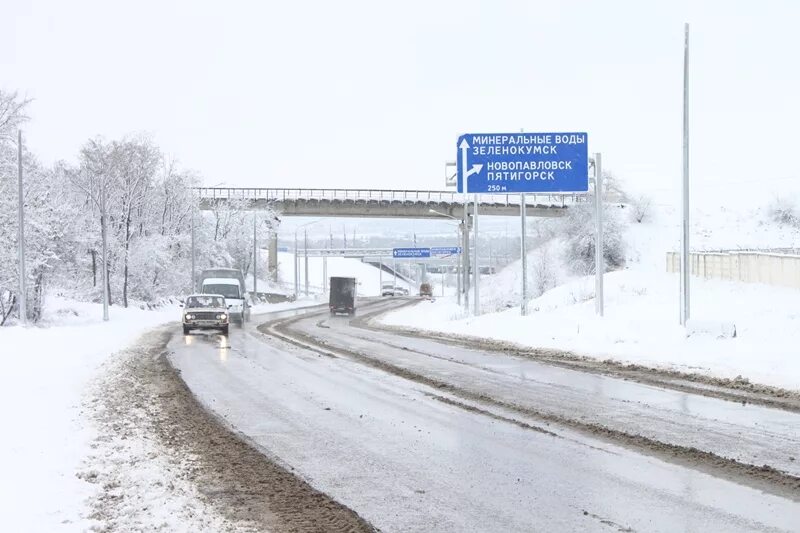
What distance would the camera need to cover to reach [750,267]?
40094mm

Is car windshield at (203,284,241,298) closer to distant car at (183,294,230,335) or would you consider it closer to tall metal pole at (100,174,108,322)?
tall metal pole at (100,174,108,322)

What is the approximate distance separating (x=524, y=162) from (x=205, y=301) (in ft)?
47.3

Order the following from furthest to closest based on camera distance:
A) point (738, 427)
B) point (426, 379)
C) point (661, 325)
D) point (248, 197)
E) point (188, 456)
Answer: point (248, 197), point (661, 325), point (426, 379), point (738, 427), point (188, 456)

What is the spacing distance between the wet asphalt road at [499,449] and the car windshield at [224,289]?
2849cm

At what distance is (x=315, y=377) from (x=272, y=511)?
1082 centimetres

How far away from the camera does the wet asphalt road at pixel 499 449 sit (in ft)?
22.7

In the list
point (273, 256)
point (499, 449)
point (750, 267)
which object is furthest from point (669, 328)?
point (273, 256)

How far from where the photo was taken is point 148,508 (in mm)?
7156

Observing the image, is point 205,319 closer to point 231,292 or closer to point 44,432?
point 231,292

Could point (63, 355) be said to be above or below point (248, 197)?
below

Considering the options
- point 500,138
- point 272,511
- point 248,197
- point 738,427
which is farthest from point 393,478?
point 248,197

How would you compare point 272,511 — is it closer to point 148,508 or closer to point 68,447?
point 148,508

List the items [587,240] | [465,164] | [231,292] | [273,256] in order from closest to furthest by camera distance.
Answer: [465,164]
[231,292]
[587,240]
[273,256]

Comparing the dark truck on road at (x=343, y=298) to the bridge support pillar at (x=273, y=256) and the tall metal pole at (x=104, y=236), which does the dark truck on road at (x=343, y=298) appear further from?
the bridge support pillar at (x=273, y=256)
